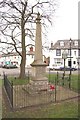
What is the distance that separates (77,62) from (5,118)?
52.7 m

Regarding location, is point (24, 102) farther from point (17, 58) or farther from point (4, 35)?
point (17, 58)

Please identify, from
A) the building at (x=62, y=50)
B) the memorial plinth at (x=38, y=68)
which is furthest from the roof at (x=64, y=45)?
the memorial plinth at (x=38, y=68)

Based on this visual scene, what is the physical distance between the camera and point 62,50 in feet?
198

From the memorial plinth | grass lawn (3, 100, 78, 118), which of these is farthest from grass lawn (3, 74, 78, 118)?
the memorial plinth

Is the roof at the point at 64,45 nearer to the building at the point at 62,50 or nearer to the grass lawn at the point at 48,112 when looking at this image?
the building at the point at 62,50

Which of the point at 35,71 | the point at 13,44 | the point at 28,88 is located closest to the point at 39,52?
the point at 35,71

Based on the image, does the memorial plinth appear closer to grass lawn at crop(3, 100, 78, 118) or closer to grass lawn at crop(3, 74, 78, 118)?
grass lawn at crop(3, 74, 78, 118)

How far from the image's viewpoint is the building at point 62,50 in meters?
60.4

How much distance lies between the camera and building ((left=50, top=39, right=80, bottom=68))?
60.4 m

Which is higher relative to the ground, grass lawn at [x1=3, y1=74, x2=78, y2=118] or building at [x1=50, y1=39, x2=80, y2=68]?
building at [x1=50, y1=39, x2=80, y2=68]

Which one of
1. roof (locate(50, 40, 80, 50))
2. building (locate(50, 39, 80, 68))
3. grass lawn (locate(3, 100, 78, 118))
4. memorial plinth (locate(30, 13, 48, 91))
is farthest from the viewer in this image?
roof (locate(50, 40, 80, 50))

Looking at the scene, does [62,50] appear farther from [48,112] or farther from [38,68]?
[48,112]

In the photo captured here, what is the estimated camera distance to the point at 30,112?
398 inches

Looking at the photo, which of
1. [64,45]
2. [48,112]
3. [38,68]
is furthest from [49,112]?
[64,45]
